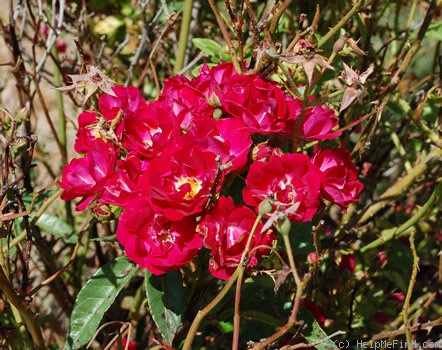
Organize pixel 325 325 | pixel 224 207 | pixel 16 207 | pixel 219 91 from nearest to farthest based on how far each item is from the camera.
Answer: pixel 224 207 < pixel 219 91 < pixel 16 207 < pixel 325 325

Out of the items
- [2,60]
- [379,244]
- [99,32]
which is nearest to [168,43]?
[99,32]

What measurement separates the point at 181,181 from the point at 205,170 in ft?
0.12

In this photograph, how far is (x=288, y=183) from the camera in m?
0.87

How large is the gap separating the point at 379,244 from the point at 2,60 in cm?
284

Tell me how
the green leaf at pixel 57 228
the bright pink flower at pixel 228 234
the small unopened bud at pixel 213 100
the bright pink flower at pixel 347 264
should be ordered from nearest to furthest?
the bright pink flower at pixel 228 234
the small unopened bud at pixel 213 100
the green leaf at pixel 57 228
the bright pink flower at pixel 347 264

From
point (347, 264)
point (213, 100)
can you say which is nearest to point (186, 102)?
point (213, 100)

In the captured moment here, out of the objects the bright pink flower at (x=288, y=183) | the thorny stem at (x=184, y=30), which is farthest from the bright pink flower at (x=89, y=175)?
the thorny stem at (x=184, y=30)

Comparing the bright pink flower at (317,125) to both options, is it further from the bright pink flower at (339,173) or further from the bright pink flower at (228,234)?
the bright pink flower at (228,234)

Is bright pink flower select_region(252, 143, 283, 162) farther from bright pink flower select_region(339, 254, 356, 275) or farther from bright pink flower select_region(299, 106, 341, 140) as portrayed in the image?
bright pink flower select_region(339, 254, 356, 275)

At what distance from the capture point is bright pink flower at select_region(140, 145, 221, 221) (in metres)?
0.82

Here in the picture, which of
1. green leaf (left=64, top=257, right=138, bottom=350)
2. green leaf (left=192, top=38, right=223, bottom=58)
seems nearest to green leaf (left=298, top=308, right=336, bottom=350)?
green leaf (left=64, top=257, right=138, bottom=350)

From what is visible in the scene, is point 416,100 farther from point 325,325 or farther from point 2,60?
point 2,60

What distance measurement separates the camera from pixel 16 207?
4.00ft

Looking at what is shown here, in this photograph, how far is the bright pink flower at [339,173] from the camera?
909mm
